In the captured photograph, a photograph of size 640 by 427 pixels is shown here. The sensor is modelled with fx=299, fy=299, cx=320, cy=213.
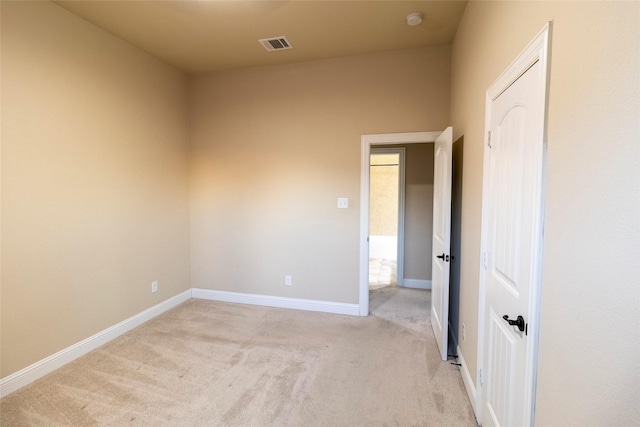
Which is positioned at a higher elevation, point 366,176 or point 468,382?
point 366,176

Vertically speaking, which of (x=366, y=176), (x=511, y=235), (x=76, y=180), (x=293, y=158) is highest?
(x=293, y=158)

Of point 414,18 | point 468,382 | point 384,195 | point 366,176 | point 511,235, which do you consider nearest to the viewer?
point 511,235

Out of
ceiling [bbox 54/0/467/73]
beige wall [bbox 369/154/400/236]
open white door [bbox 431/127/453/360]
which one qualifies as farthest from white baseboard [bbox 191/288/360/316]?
beige wall [bbox 369/154/400/236]

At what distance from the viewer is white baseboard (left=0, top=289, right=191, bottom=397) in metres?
2.18

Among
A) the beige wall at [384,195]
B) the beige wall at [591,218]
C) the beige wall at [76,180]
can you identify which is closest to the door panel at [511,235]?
the beige wall at [591,218]

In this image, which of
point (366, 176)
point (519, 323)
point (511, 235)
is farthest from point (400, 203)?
point (519, 323)

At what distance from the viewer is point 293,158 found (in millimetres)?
3594

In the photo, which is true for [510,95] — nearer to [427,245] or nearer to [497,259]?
[497,259]

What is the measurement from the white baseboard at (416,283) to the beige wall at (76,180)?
3351 mm

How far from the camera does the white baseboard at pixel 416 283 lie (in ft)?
14.9

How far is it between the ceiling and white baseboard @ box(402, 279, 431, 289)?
3.19 metres

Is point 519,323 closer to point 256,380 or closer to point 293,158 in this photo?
point 256,380

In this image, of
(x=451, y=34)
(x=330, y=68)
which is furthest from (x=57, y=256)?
(x=451, y=34)

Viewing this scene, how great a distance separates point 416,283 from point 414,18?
349 cm
